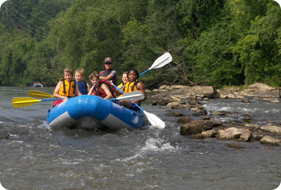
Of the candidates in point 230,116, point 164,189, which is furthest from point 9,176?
point 230,116

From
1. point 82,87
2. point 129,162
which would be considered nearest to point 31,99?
point 82,87

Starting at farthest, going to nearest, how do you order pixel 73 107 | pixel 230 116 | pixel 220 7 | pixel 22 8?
pixel 22 8 → pixel 220 7 → pixel 230 116 → pixel 73 107

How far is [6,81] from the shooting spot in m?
51.9

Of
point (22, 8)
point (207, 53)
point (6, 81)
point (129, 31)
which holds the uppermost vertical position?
point (22, 8)

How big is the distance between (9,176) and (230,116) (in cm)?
666

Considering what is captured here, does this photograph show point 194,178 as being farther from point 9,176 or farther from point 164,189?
point 9,176

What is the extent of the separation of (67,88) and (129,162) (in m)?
3.12

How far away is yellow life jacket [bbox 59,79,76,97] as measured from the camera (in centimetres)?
690

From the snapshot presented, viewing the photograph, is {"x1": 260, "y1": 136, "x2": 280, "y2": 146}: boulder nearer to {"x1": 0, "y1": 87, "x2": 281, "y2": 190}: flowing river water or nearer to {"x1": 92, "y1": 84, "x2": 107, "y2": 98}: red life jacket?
{"x1": 0, "y1": 87, "x2": 281, "y2": 190}: flowing river water

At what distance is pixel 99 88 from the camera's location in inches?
269

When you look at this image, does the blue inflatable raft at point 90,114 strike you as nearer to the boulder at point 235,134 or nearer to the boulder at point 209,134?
the boulder at point 209,134

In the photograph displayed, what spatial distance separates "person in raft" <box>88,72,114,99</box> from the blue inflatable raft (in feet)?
1.67

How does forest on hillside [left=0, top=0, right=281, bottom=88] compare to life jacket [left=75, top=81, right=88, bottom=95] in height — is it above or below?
above

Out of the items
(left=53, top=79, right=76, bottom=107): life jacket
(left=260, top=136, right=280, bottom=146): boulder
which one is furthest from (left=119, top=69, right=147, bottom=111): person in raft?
(left=260, top=136, right=280, bottom=146): boulder
